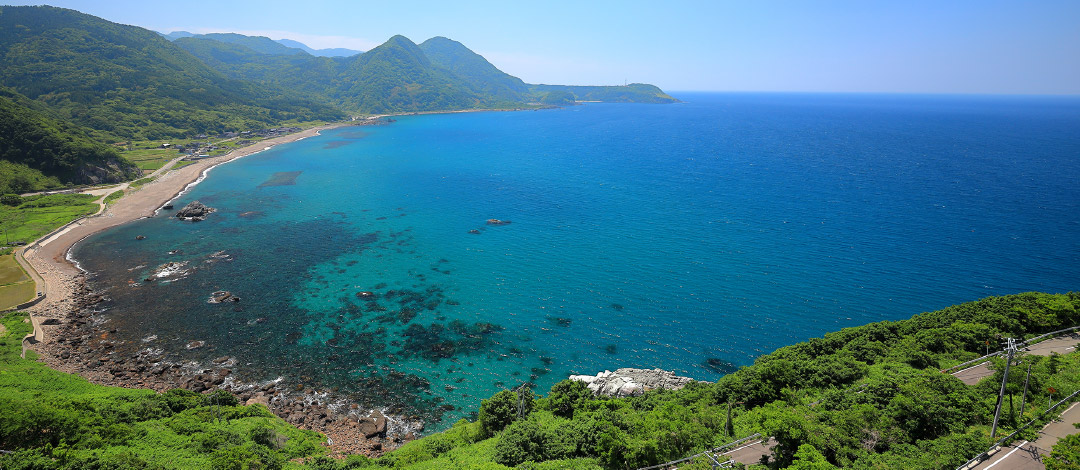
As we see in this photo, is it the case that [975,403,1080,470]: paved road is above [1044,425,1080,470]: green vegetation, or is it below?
below

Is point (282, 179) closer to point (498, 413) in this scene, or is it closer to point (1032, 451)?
point (498, 413)

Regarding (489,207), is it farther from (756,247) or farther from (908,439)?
(908,439)

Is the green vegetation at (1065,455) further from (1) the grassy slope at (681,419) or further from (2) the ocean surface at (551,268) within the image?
(2) the ocean surface at (551,268)

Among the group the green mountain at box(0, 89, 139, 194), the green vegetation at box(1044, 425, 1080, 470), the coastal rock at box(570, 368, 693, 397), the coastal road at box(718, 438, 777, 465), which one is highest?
the green mountain at box(0, 89, 139, 194)

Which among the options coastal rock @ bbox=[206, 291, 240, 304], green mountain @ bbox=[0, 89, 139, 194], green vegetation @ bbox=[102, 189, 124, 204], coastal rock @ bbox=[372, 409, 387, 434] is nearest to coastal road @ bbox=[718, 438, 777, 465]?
coastal rock @ bbox=[372, 409, 387, 434]

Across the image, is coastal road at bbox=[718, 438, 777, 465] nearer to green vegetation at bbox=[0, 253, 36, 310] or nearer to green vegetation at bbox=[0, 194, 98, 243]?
green vegetation at bbox=[0, 253, 36, 310]

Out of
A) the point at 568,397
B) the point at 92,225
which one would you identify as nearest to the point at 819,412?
the point at 568,397
